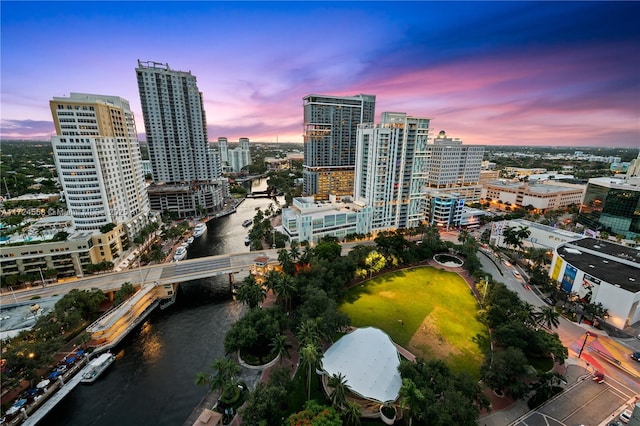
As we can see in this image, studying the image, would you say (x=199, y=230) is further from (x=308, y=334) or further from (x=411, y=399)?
(x=411, y=399)

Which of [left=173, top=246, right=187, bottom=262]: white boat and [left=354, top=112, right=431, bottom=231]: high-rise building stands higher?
[left=354, top=112, right=431, bottom=231]: high-rise building

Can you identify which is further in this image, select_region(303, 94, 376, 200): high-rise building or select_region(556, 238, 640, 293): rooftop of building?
select_region(303, 94, 376, 200): high-rise building

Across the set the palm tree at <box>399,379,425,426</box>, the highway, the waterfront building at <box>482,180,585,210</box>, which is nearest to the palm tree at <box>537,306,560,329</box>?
the palm tree at <box>399,379,425,426</box>

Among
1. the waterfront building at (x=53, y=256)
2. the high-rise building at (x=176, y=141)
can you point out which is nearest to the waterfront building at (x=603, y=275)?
the waterfront building at (x=53, y=256)

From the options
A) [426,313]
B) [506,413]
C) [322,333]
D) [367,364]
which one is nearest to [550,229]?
[426,313]

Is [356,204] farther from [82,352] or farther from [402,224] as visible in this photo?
[82,352]

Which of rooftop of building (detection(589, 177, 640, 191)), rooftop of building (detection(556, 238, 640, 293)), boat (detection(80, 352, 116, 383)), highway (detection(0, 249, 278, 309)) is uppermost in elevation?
rooftop of building (detection(589, 177, 640, 191))

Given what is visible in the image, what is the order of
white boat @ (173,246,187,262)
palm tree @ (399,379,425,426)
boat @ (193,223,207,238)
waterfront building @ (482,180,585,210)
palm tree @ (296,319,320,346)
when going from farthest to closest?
waterfront building @ (482,180,585,210)
boat @ (193,223,207,238)
white boat @ (173,246,187,262)
palm tree @ (296,319,320,346)
palm tree @ (399,379,425,426)

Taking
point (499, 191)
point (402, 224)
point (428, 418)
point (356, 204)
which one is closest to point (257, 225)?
point (356, 204)

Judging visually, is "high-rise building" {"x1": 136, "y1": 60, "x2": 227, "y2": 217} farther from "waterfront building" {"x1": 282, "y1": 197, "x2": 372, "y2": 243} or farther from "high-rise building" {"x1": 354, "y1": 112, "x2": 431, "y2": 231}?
"high-rise building" {"x1": 354, "y1": 112, "x2": 431, "y2": 231}
